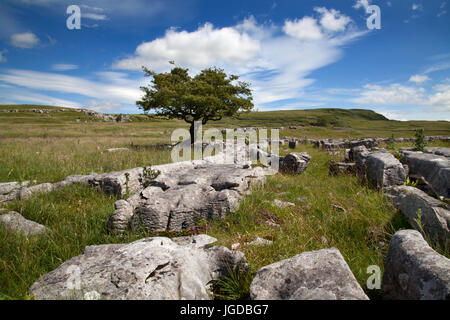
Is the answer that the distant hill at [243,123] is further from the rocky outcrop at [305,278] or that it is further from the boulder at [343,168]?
the rocky outcrop at [305,278]

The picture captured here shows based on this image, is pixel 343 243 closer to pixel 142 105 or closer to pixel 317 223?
pixel 317 223

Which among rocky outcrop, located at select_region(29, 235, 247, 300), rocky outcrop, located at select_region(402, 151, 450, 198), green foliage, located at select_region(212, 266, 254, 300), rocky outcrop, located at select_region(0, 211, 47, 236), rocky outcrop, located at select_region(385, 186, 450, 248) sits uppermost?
rocky outcrop, located at select_region(402, 151, 450, 198)

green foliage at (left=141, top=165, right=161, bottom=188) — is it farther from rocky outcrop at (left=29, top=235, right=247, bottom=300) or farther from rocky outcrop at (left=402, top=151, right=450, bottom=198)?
rocky outcrop at (left=402, top=151, right=450, bottom=198)

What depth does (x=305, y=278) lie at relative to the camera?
2.19 meters

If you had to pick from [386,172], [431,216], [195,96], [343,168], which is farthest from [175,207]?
[195,96]

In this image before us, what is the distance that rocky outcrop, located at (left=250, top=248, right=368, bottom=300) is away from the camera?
1.92 m

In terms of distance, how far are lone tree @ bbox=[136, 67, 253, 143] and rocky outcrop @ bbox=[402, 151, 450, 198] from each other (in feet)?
52.6

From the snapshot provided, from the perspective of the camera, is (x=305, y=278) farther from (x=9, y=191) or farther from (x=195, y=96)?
(x=195, y=96)

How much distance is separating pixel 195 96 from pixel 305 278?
62.5ft

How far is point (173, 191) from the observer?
4953 millimetres

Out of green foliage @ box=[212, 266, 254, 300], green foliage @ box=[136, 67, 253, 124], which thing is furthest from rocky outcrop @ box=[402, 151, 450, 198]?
green foliage @ box=[136, 67, 253, 124]
